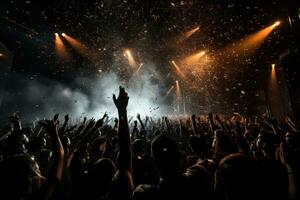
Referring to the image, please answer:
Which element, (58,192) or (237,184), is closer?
(237,184)

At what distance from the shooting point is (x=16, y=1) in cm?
1555

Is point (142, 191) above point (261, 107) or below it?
below

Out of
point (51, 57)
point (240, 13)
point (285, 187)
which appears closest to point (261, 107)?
point (240, 13)

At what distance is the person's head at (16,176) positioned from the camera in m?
1.78

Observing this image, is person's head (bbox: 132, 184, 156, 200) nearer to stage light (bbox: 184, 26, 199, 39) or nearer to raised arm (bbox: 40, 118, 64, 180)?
raised arm (bbox: 40, 118, 64, 180)

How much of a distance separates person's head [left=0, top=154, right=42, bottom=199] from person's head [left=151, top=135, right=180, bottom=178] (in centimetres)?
105

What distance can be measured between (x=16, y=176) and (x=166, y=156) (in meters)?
1.20

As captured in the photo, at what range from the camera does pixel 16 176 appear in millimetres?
1813

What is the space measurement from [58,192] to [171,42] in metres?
24.4

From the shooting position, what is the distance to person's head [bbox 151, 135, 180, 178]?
69.9 inches

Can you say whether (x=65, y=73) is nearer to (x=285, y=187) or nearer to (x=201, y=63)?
(x=201, y=63)

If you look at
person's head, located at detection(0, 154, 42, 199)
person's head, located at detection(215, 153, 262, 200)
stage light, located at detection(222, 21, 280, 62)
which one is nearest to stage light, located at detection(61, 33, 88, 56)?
stage light, located at detection(222, 21, 280, 62)

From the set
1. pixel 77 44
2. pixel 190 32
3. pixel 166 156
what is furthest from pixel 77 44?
pixel 166 156

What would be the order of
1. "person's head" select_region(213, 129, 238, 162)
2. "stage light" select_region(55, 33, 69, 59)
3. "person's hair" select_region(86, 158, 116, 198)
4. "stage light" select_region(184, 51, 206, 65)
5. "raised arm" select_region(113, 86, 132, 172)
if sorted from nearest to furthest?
"person's hair" select_region(86, 158, 116, 198) → "raised arm" select_region(113, 86, 132, 172) → "person's head" select_region(213, 129, 238, 162) → "stage light" select_region(55, 33, 69, 59) → "stage light" select_region(184, 51, 206, 65)
